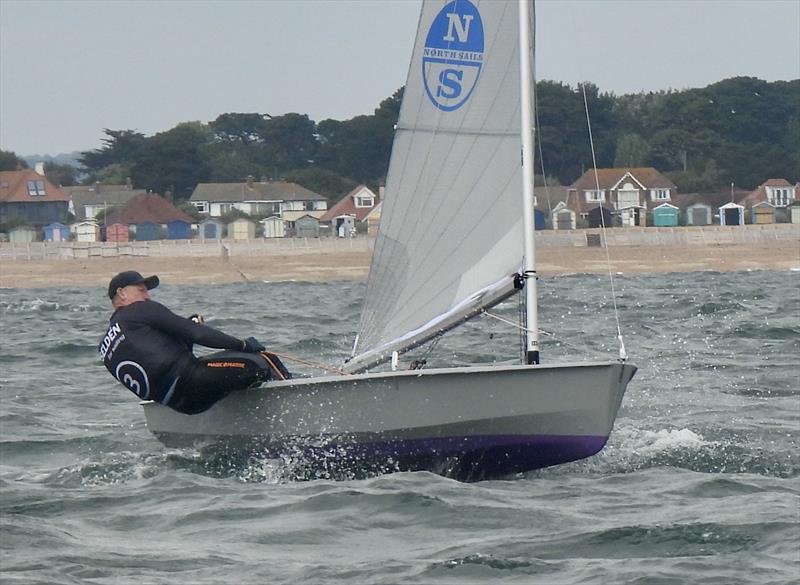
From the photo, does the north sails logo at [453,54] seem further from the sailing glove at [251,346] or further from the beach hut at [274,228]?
the beach hut at [274,228]

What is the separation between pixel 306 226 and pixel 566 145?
1841cm

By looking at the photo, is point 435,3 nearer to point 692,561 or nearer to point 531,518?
point 531,518

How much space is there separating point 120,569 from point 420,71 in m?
4.12

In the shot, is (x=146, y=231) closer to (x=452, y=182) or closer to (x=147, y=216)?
(x=147, y=216)

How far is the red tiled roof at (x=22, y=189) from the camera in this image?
83250mm

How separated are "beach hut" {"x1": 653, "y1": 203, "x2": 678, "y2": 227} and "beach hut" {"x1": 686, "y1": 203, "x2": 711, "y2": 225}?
2.57 m

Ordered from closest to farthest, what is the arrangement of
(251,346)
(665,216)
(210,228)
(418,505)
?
(418,505) < (251,346) < (665,216) < (210,228)

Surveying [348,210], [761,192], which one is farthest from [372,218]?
[761,192]

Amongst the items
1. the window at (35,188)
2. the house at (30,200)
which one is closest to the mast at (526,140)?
the house at (30,200)

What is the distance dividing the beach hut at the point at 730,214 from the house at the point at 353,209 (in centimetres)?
1695

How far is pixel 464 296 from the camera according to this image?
370 inches

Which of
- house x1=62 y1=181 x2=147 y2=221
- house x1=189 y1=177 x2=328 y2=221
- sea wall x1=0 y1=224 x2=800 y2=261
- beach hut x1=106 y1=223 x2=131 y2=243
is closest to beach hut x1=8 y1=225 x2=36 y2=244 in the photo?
beach hut x1=106 y1=223 x2=131 y2=243

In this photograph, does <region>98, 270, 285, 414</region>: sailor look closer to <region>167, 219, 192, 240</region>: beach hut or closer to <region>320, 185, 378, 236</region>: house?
<region>167, 219, 192, 240</region>: beach hut

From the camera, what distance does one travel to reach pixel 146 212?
74938mm
